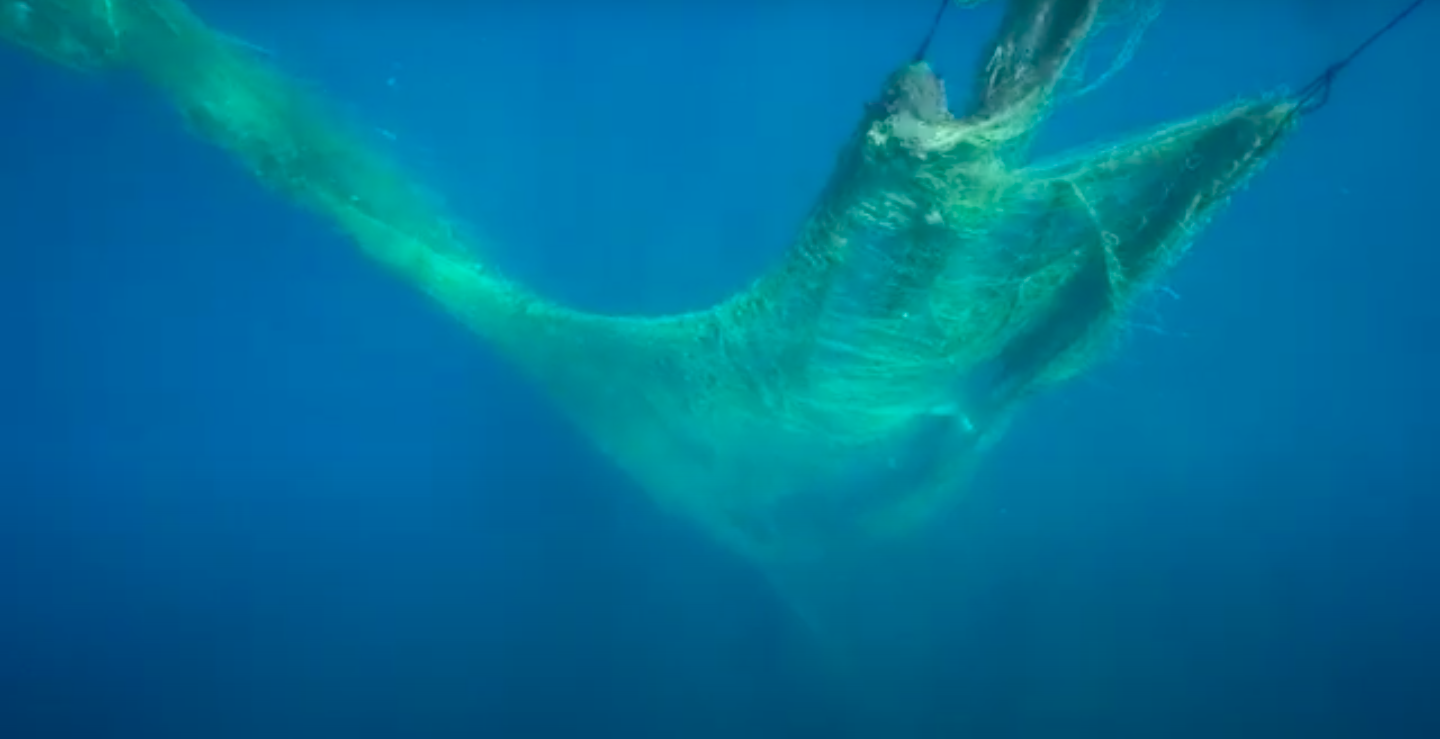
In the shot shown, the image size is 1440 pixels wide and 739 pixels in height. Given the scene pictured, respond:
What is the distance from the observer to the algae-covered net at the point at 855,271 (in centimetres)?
299

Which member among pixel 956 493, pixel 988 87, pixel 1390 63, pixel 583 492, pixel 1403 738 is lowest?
pixel 988 87

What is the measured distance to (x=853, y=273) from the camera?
3.37 m

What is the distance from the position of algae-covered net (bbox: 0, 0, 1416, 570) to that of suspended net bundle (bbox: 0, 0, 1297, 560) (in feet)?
0.04

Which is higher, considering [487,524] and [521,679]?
[487,524]

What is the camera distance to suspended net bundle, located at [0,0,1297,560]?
2994mm

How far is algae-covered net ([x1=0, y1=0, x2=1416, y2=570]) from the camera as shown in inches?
118

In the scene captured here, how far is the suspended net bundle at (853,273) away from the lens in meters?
2.99

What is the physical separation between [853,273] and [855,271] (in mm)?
13

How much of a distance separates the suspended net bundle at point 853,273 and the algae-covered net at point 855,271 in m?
0.01

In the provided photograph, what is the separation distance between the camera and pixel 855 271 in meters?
3.36

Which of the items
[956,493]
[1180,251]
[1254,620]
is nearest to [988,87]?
[1180,251]

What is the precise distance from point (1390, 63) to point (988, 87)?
10897 mm

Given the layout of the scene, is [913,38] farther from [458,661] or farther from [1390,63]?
[458,661]

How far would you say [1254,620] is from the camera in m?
10.6
